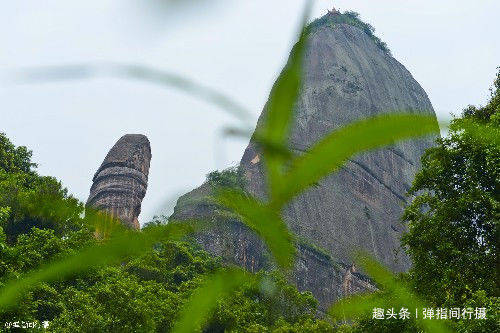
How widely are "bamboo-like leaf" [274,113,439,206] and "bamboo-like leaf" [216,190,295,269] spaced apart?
1 cm

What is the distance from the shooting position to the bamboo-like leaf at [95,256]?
12.2 inches

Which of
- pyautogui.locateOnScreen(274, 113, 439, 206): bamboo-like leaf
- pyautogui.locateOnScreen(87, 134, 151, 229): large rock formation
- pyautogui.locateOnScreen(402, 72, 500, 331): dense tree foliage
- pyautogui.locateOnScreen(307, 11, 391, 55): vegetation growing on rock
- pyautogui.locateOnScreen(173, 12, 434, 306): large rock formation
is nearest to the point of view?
pyautogui.locateOnScreen(274, 113, 439, 206): bamboo-like leaf

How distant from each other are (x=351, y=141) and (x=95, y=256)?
5.6 inches

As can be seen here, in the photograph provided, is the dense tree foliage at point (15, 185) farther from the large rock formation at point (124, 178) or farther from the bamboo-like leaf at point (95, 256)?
the large rock formation at point (124, 178)

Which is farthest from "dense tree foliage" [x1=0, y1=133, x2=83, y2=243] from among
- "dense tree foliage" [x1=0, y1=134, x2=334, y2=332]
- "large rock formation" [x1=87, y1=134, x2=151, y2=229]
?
"large rock formation" [x1=87, y1=134, x2=151, y2=229]

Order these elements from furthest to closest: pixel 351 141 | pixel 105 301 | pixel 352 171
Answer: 1. pixel 352 171
2. pixel 105 301
3. pixel 351 141

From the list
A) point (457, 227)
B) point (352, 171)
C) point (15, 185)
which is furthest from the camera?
point (352, 171)

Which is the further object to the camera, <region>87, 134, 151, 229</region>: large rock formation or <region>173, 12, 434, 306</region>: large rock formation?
<region>173, 12, 434, 306</region>: large rock formation

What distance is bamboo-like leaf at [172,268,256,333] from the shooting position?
34 centimetres

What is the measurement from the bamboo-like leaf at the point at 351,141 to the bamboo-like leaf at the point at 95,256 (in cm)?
7

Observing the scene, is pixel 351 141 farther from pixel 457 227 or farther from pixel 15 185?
pixel 15 185

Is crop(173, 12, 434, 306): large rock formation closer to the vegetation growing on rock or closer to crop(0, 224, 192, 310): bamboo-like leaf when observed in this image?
the vegetation growing on rock

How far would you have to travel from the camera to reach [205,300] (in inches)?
13.5

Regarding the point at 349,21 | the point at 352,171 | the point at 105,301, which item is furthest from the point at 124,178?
the point at 349,21
